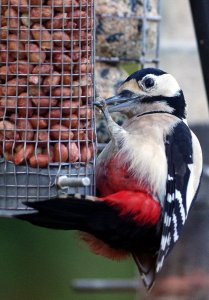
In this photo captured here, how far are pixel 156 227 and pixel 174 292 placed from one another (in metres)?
1.87

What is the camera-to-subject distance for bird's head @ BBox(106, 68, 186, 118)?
16.3ft

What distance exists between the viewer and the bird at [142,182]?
454 cm

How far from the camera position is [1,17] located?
15.2 feet

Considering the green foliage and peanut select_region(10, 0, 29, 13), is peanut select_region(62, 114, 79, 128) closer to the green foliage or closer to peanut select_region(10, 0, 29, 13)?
peanut select_region(10, 0, 29, 13)

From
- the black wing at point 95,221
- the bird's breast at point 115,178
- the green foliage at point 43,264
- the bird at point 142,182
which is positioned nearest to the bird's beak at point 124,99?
the bird at point 142,182

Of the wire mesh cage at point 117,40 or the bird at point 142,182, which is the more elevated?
the wire mesh cage at point 117,40

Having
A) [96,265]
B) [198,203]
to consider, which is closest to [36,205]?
[198,203]

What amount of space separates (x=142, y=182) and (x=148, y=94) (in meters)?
0.47

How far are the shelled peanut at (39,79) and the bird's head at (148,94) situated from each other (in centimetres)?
35

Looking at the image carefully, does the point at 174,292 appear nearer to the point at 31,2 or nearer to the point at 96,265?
the point at 96,265

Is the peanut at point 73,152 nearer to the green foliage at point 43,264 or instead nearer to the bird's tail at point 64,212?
the bird's tail at point 64,212

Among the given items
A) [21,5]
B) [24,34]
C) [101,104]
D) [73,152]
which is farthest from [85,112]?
[21,5]

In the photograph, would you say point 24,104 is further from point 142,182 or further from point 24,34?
point 142,182

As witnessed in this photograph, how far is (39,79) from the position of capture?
4.63m
